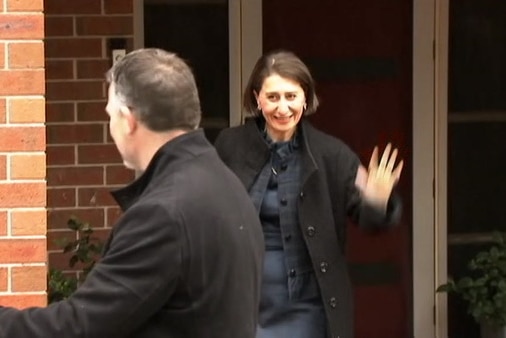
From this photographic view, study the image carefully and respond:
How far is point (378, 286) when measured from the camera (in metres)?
6.76

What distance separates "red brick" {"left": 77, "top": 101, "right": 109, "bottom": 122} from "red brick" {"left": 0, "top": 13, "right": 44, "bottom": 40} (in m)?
1.64

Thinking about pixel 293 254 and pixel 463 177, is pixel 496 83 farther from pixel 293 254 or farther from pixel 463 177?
pixel 293 254

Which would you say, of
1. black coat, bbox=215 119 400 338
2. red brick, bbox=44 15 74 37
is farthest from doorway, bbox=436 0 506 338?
black coat, bbox=215 119 400 338

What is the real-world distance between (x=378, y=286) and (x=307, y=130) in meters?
2.38

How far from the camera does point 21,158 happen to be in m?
4.32

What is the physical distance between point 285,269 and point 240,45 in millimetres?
2189

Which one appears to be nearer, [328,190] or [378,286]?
[328,190]

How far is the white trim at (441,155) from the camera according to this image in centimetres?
656

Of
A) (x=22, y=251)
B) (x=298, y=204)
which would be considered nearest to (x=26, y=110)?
(x=22, y=251)

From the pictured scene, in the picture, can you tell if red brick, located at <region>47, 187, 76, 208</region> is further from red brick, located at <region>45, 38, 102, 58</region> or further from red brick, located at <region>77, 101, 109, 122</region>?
red brick, located at <region>45, 38, 102, 58</region>

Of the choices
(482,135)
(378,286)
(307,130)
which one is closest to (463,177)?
(482,135)

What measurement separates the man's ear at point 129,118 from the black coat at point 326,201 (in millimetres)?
1552

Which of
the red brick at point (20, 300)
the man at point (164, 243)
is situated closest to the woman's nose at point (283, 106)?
the red brick at point (20, 300)

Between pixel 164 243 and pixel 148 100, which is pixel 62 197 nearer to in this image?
pixel 148 100
